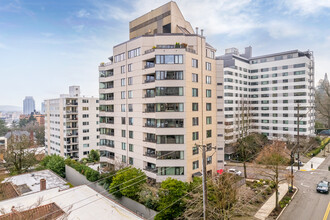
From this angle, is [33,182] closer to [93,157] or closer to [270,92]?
[93,157]

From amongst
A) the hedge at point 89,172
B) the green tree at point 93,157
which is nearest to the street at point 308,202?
the hedge at point 89,172

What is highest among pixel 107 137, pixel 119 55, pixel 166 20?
pixel 166 20

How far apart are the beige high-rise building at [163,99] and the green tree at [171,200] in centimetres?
782

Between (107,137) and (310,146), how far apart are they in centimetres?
5141

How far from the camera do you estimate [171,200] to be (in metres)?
20.1

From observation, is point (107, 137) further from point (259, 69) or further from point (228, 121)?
point (259, 69)

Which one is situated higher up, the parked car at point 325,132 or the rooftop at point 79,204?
the parked car at point 325,132

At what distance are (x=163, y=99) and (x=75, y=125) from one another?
142 feet

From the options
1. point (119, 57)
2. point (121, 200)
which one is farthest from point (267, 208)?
point (119, 57)

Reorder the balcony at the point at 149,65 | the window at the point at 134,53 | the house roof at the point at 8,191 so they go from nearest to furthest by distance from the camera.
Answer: the house roof at the point at 8,191 → the balcony at the point at 149,65 → the window at the point at 134,53

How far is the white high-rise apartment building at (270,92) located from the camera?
5697cm

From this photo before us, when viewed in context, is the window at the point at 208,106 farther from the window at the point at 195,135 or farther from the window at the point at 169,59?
→ the window at the point at 169,59

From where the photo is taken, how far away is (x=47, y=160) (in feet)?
145

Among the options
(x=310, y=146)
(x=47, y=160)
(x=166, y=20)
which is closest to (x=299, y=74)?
(x=310, y=146)
